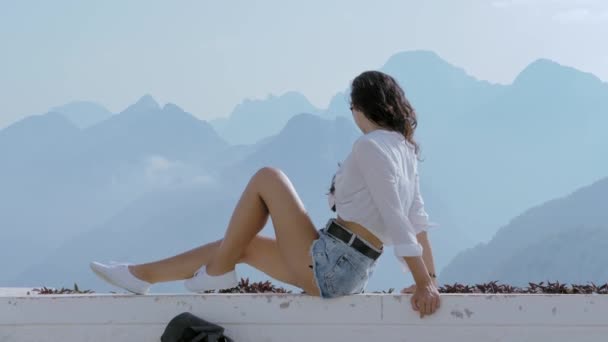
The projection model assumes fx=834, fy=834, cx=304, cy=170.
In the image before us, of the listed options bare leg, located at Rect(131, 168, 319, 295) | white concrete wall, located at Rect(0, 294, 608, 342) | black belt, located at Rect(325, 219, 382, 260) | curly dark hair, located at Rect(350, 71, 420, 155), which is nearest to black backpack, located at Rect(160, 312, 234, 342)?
white concrete wall, located at Rect(0, 294, 608, 342)

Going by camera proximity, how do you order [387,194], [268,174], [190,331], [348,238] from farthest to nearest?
[190,331], [268,174], [348,238], [387,194]

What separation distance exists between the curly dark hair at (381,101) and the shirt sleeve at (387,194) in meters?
0.22

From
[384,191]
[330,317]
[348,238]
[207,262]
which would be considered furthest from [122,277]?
[384,191]

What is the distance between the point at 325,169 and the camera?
191 feet

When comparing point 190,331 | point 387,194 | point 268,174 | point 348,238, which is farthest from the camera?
point 190,331

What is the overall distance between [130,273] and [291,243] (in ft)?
2.78

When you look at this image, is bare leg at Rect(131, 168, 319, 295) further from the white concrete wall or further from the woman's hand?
the woman's hand

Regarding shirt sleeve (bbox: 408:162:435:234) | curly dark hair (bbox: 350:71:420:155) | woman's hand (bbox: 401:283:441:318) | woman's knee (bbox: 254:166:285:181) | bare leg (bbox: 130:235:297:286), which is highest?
curly dark hair (bbox: 350:71:420:155)

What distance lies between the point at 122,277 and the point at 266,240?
2.38 ft

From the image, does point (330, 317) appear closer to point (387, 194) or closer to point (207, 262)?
point (207, 262)

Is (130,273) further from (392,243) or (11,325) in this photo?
(392,243)

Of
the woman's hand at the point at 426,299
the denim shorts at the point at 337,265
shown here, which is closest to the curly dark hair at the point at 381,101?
the denim shorts at the point at 337,265

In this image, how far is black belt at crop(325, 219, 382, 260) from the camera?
3.53 meters

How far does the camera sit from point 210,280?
3816 mm
